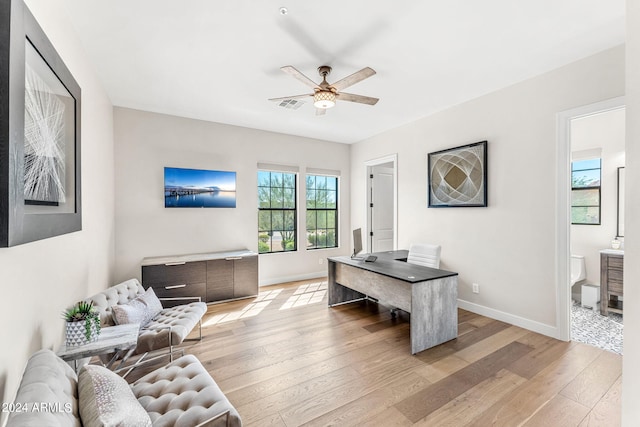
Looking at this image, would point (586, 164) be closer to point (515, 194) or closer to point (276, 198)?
point (515, 194)

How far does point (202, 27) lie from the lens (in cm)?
218

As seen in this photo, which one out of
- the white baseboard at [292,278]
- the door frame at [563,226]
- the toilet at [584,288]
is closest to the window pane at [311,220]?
the white baseboard at [292,278]

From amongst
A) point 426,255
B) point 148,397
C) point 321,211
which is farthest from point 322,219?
point 148,397

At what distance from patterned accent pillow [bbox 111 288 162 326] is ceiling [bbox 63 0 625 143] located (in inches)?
90.9

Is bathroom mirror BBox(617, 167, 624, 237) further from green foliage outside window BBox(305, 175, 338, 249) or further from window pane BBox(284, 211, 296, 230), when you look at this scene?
window pane BBox(284, 211, 296, 230)

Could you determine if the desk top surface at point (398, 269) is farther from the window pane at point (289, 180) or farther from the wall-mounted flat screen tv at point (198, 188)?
the wall-mounted flat screen tv at point (198, 188)

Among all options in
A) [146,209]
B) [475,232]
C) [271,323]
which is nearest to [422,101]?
[475,232]

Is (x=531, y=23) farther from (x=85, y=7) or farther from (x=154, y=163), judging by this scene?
(x=154, y=163)

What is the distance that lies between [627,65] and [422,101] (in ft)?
8.90

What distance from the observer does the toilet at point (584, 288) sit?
11.7ft

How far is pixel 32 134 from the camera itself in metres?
1.25

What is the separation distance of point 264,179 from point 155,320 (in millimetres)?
2970

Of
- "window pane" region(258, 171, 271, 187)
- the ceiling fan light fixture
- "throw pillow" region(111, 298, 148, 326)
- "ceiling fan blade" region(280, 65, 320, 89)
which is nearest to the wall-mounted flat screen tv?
"window pane" region(258, 171, 271, 187)

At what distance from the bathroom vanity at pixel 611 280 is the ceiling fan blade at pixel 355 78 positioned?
3791mm
